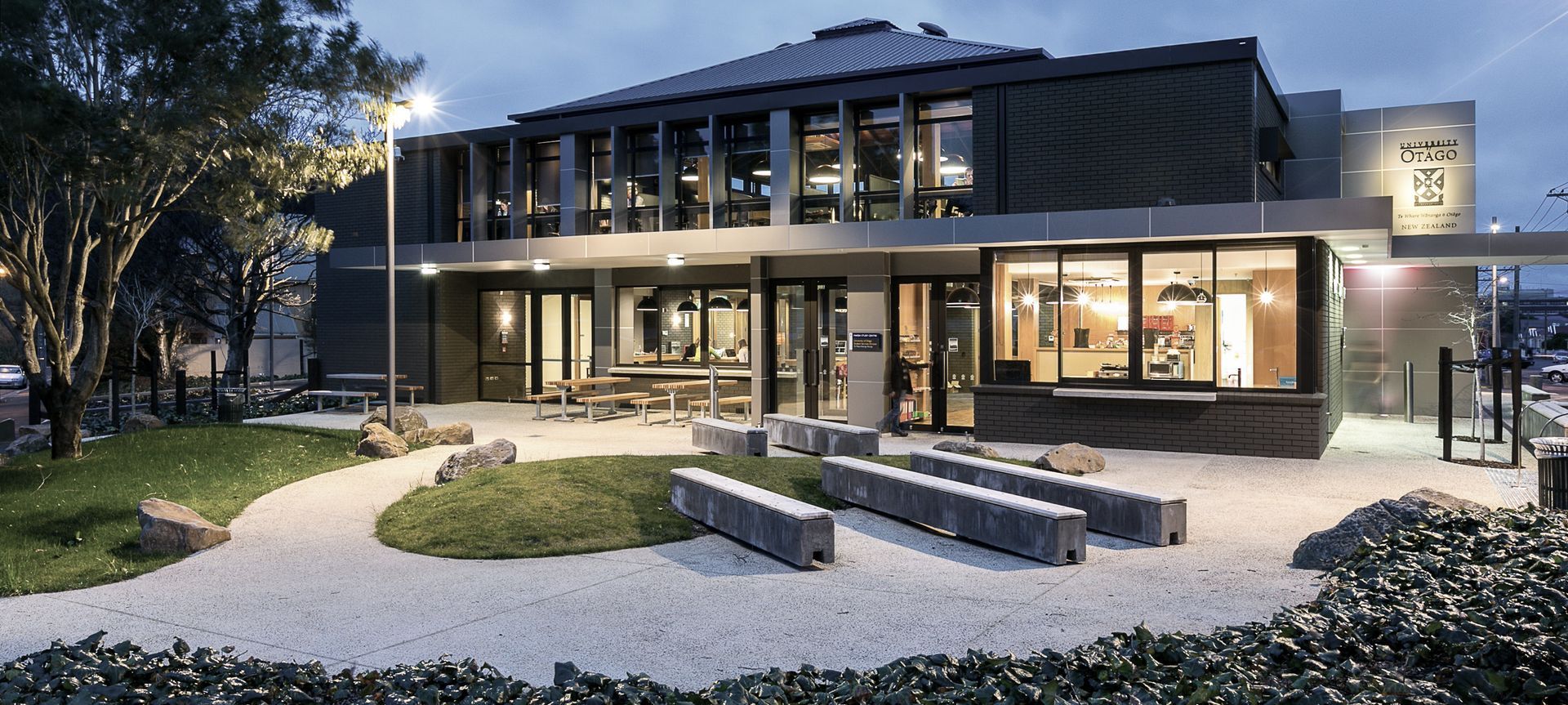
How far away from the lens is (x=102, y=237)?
13.4 m

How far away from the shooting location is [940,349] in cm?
1778

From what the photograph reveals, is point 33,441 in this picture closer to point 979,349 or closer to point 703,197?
point 703,197

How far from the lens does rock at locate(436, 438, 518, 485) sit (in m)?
12.0

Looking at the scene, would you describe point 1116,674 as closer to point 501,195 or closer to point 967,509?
point 967,509

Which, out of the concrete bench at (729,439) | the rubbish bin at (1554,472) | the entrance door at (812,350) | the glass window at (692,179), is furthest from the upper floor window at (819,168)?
the rubbish bin at (1554,472)

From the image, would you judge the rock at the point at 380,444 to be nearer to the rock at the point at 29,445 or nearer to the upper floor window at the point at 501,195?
the rock at the point at 29,445

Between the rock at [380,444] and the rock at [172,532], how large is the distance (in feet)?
17.8

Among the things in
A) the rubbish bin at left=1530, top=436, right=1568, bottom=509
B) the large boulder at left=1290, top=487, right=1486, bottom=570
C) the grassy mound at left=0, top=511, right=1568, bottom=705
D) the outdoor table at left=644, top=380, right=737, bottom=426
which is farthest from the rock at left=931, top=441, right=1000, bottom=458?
the grassy mound at left=0, top=511, right=1568, bottom=705

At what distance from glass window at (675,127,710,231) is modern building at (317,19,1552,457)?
54 millimetres

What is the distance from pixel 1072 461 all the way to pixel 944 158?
693 centimetres

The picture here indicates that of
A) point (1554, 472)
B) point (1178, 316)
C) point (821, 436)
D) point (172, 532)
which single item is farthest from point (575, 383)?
point (1554, 472)

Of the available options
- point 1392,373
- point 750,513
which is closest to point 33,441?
point 750,513

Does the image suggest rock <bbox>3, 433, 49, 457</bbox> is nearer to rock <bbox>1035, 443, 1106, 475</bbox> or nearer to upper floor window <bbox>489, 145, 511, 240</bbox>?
upper floor window <bbox>489, 145, 511, 240</bbox>

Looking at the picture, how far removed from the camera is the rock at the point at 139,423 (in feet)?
60.1
